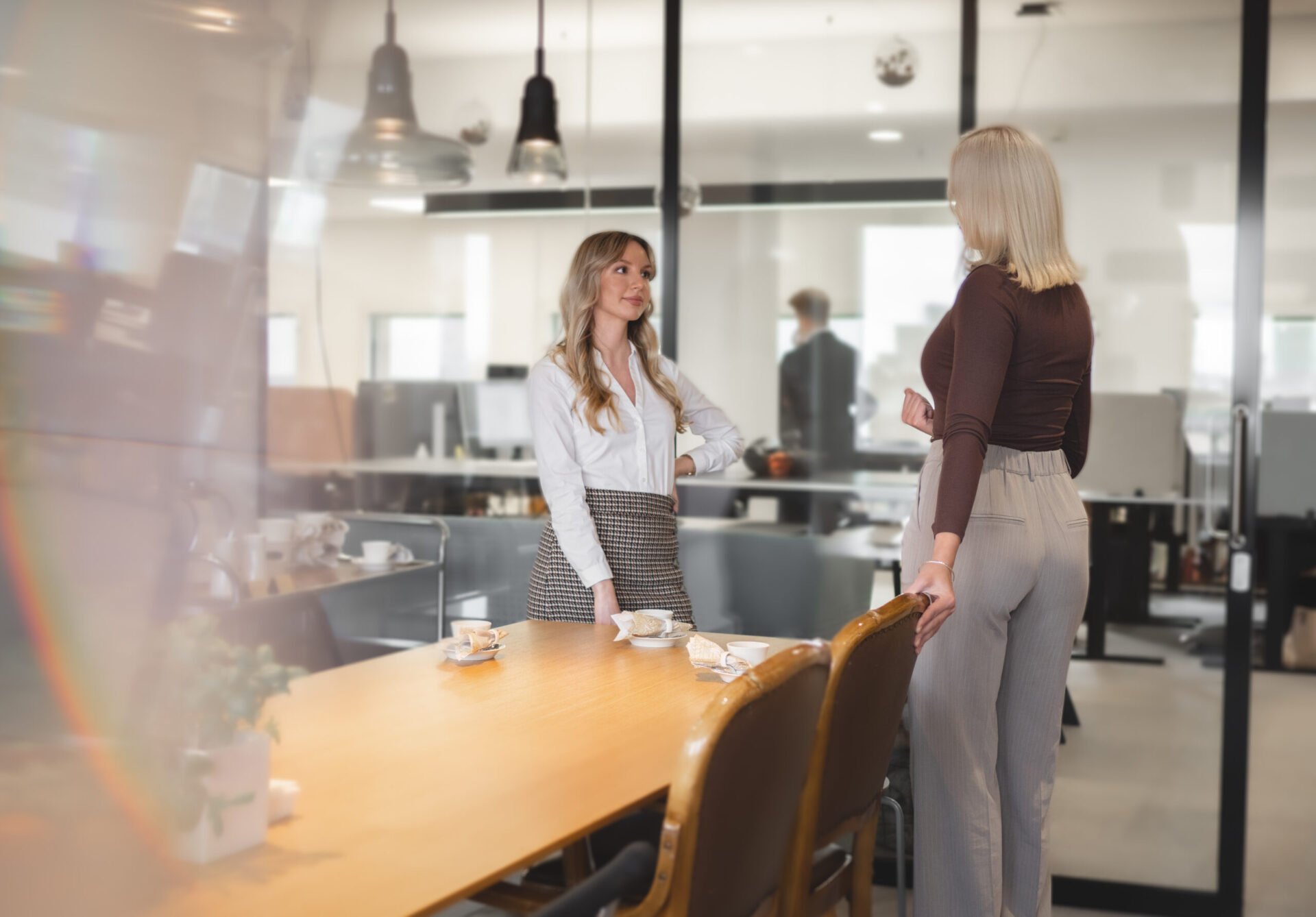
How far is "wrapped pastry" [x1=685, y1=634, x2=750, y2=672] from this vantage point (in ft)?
6.59

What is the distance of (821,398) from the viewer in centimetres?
362

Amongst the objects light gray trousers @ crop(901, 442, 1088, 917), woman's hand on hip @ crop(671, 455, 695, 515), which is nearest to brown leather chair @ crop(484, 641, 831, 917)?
light gray trousers @ crop(901, 442, 1088, 917)

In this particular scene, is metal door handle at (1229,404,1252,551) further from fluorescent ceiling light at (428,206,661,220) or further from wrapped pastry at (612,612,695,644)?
fluorescent ceiling light at (428,206,661,220)

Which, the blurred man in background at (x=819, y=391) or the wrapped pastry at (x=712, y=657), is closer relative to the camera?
the wrapped pastry at (x=712, y=657)

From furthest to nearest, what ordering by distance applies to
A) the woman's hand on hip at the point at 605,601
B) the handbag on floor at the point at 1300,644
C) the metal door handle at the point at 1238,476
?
the handbag on floor at the point at 1300,644, the metal door handle at the point at 1238,476, the woman's hand on hip at the point at 605,601

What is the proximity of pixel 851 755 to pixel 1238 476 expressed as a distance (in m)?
2.05

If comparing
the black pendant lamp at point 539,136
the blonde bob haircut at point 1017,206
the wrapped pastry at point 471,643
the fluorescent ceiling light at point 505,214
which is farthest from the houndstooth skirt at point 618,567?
the black pendant lamp at point 539,136

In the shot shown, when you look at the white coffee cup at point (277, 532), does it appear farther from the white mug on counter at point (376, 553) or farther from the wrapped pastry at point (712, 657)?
the wrapped pastry at point (712, 657)

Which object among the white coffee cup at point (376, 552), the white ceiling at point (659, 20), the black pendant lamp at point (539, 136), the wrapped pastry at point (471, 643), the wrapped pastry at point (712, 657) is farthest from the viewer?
the black pendant lamp at point (539, 136)

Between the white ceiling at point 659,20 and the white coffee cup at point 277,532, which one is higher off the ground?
the white ceiling at point 659,20

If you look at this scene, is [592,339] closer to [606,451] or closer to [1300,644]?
[606,451]

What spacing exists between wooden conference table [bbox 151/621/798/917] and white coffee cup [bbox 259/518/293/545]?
54.8 inches

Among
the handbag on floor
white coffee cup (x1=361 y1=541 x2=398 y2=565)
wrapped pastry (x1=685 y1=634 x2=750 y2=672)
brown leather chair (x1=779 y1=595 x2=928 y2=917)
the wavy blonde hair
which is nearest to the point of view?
brown leather chair (x1=779 y1=595 x2=928 y2=917)

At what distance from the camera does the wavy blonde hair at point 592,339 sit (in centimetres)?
277
